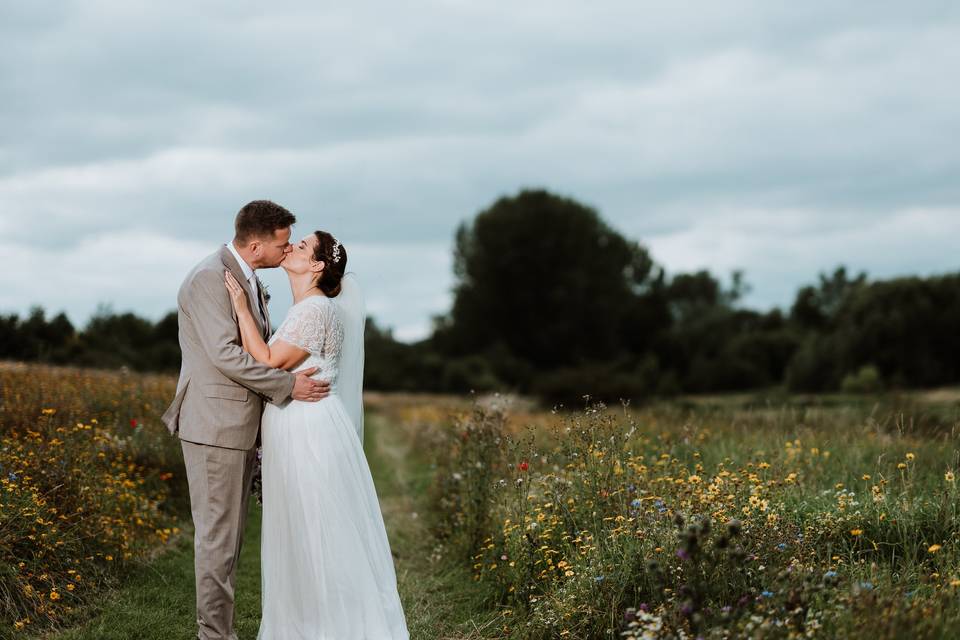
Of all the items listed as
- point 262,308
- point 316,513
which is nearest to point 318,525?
point 316,513

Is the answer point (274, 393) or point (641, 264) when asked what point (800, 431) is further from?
point (641, 264)

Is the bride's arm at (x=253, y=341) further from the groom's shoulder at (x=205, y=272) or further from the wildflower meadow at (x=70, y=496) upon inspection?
the wildflower meadow at (x=70, y=496)

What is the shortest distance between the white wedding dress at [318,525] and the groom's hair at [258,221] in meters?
0.54

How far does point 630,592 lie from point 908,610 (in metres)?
1.66

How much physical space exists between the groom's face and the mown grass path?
268 cm

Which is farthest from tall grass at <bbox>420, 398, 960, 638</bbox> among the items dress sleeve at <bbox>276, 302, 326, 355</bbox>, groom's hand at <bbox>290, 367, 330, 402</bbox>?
dress sleeve at <bbox>276, 302, 326, 355</bbox>

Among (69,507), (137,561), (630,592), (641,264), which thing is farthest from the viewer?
(641,264)

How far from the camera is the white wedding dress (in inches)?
224

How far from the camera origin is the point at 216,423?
18.5 ft

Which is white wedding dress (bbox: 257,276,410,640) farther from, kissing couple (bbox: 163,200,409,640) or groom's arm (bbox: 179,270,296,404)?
groom's arm (bbox: 179,270,296,404)

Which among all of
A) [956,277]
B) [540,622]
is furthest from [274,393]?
[956,277]

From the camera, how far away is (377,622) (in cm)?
570

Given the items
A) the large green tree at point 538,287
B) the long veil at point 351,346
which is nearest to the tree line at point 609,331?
the large green tree at point 538,287

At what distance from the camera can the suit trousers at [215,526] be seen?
221 inches
